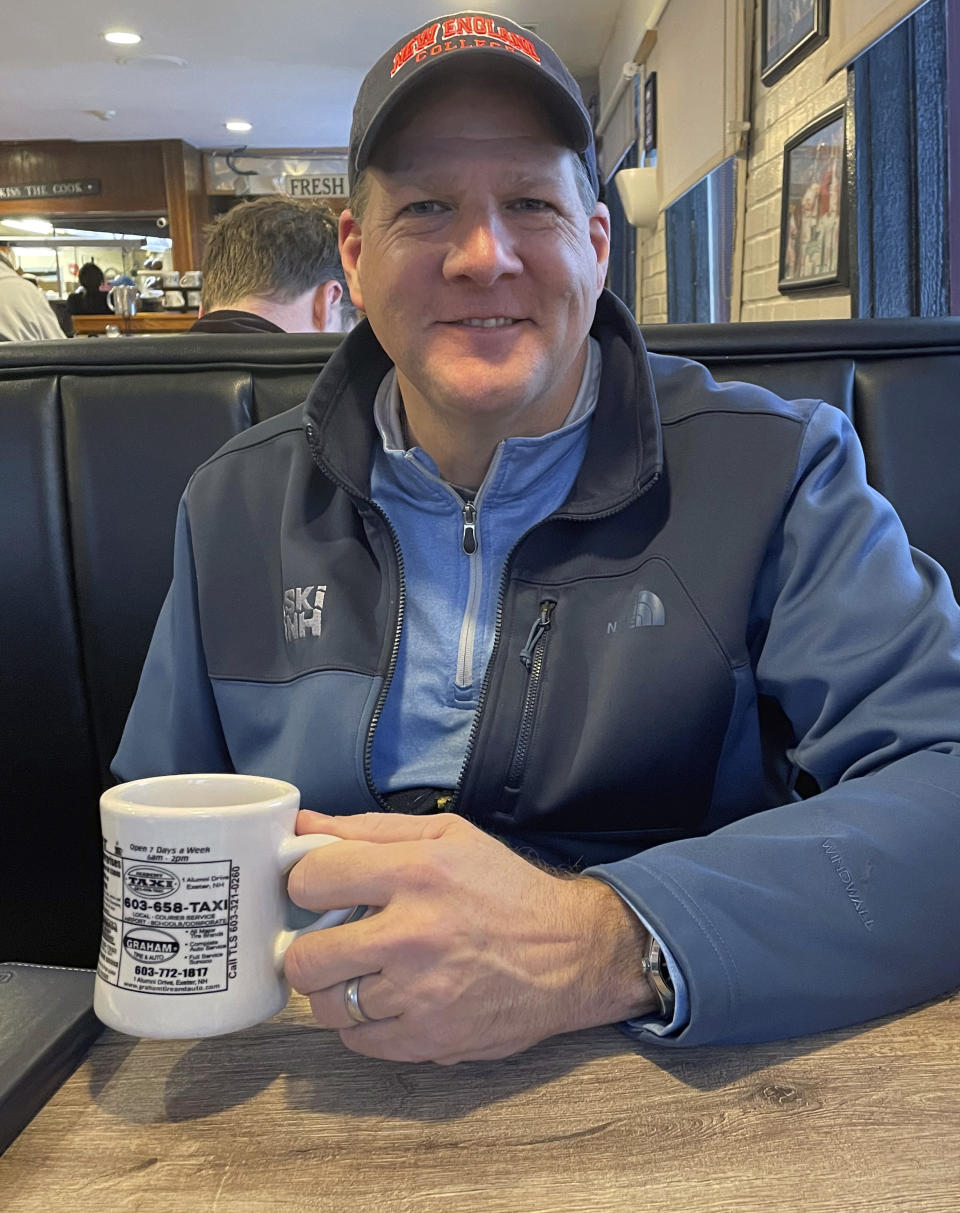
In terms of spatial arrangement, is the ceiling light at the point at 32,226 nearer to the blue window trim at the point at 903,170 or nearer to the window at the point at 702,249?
the window at the point at 702,249

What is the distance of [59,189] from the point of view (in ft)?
30.4

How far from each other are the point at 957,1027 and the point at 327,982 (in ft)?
1.13

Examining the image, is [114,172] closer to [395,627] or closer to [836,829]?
[395,627]

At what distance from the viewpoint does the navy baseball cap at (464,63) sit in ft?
3.24

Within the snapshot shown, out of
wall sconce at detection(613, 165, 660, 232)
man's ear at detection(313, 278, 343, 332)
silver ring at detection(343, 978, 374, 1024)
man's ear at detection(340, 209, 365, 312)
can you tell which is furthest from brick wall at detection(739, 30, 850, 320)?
silver ring at detection(343, 978, 374, 1024)

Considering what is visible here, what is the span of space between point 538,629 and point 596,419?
0.75 feet

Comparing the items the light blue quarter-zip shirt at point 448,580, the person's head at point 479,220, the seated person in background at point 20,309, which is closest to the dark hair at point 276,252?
the seated person in background at point 20,309

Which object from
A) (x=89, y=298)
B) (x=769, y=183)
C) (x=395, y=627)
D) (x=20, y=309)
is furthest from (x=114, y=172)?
(x=395, y=627)

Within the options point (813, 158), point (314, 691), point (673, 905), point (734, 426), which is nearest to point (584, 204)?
point (734, 426)

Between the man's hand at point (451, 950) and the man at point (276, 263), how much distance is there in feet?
6.72

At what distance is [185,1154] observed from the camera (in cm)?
50

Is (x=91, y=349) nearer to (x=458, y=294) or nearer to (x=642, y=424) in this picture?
(x=458, y=294)

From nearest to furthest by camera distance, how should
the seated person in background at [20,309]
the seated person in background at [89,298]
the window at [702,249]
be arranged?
the seated person in background at [20,309]
the window at [702,249]
the seated person in background at [89,298]

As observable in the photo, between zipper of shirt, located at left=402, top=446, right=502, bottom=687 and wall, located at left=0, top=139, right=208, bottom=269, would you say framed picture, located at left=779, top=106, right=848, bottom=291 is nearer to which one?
zipper of shirt, located at left=402, top=446, right=502, bottom=687
